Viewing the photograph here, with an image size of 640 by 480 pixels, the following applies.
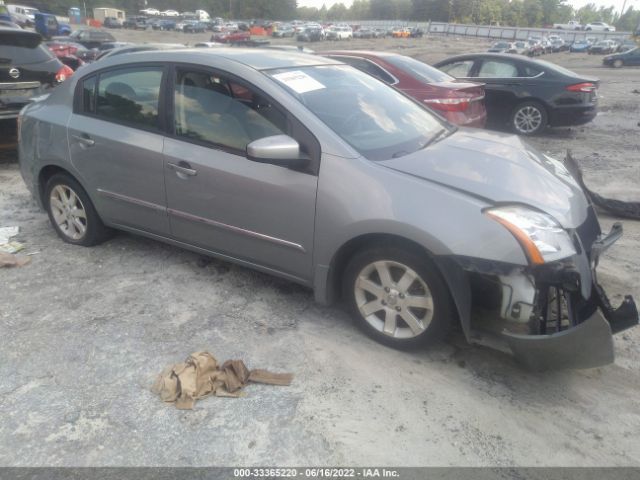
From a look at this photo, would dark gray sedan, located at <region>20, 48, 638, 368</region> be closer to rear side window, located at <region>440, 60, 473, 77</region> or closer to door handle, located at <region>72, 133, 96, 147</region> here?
door handle, located at <region>72, 133, 96, 147</region>

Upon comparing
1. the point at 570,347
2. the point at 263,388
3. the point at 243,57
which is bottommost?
the point at 263,388

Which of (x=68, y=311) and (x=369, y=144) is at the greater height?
(x=369, y=144)

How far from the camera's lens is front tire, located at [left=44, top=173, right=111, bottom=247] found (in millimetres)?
4359

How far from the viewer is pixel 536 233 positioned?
265cm

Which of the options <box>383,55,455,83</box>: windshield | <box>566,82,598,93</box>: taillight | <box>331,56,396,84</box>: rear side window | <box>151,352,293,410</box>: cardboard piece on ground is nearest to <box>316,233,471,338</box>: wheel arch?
<box>151,352,293,410</box>: cardboard piece on ground

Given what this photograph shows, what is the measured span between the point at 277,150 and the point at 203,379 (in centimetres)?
134

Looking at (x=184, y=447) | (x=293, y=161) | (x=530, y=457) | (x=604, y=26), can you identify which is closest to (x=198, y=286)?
(x=293, y=161)

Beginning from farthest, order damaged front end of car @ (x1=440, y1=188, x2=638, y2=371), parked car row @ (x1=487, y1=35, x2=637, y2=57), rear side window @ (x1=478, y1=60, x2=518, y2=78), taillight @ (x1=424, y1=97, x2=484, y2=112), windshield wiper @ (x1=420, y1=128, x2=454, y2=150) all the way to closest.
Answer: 1. parked car row @ (x1=487, y1=35, x2=637, y2=57)
2. rear side window @ (x1=478, y1=60, x2=518, y2=78)
3. taillight @ (x1=424, y1=97, x2=484, y2=112)
4. windshield wiper @ (x1=420, y1=128, x2=454, y2=150)
5. damaged front end of car @ (x1=440, y1=188, x2=638, y2=371)

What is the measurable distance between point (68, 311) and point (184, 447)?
1.63 m

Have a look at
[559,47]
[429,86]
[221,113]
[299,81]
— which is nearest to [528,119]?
[429,86]

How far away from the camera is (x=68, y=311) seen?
3533 millimetres

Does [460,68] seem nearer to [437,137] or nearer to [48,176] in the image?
[437,137]

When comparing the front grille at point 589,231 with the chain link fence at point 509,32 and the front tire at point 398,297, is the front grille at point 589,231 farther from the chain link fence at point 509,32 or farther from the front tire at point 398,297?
the chain link fence at point 509,32

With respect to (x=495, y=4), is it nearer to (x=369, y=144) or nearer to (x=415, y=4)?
(x=415, y=4)
